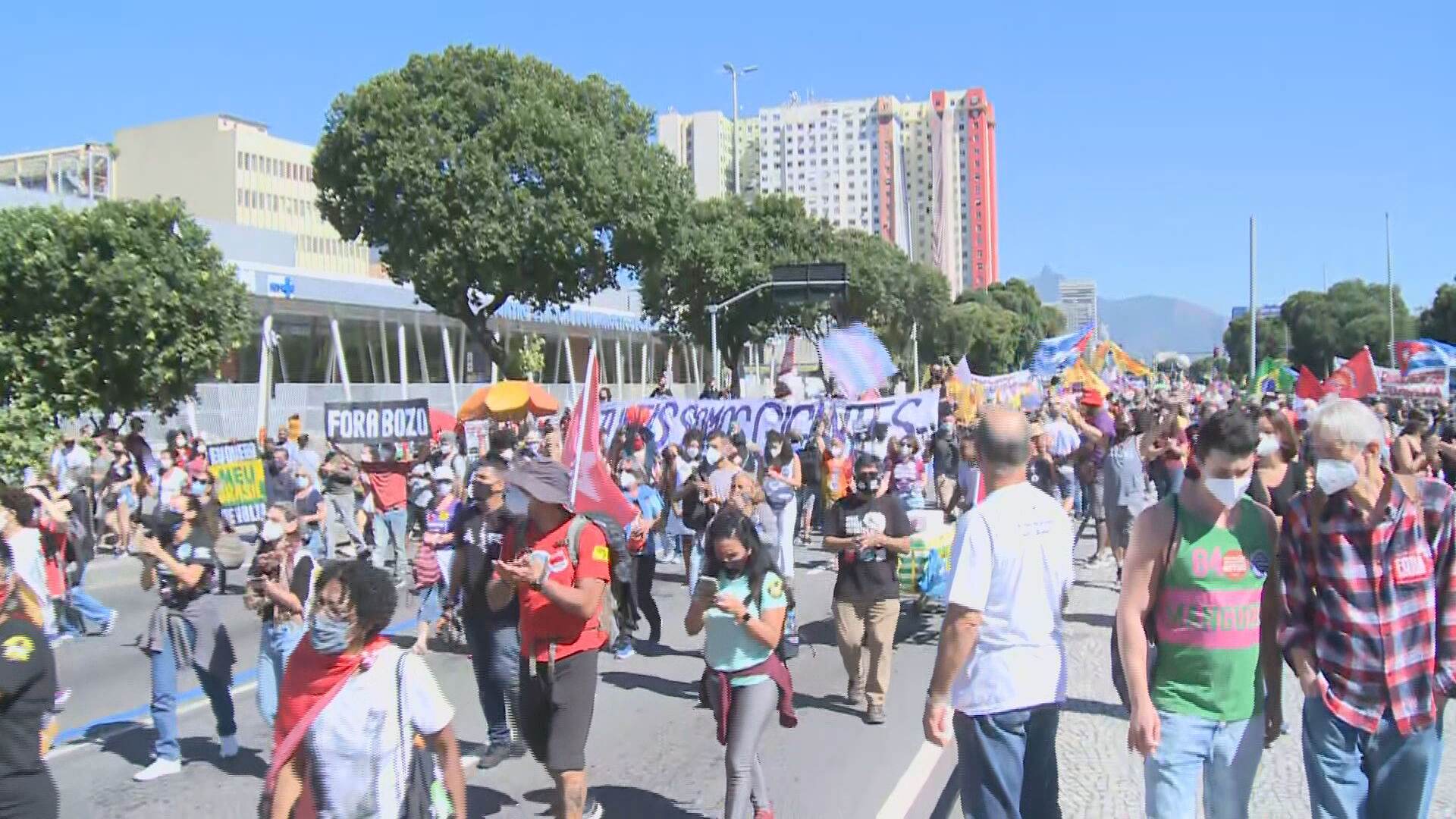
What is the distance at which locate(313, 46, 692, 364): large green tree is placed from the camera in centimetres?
2766

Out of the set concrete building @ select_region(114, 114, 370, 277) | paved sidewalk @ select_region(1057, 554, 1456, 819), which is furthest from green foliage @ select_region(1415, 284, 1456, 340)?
concrete building @ select_region(114, 114, 370, 277)

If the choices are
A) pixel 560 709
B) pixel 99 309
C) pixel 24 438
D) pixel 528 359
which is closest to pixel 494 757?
pixel 560 709

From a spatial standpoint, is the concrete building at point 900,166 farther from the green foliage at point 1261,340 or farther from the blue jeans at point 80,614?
the blue jeans at point 80,614

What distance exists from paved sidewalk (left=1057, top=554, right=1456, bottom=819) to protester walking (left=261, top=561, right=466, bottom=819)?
3033 mm

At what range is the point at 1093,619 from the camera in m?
10.3

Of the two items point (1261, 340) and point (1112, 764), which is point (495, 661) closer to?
point (1112, 764)

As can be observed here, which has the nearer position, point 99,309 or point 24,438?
point 24,438

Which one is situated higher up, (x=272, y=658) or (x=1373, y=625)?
(x=1373, y=625)

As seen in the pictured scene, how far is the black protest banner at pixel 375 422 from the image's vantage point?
17.0 metres

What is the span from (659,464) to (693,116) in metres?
112

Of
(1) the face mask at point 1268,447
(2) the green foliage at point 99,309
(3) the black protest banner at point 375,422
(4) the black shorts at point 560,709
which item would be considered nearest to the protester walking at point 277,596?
(4) the black shorts at point 560,709

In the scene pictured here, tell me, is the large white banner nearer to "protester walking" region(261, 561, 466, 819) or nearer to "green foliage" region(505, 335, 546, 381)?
"protester walking" region(261, 561, 466, 819)

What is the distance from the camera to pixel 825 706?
7.98 m

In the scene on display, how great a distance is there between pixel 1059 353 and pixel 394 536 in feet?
60.3
